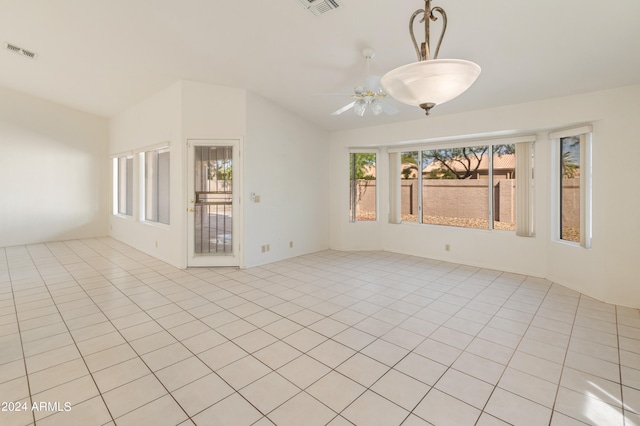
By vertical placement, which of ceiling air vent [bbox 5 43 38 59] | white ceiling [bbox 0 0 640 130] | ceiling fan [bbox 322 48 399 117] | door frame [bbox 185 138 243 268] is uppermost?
ceiling air vent [bbox 5 43 38 59]

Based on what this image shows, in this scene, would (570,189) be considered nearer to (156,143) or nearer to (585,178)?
(585,178)

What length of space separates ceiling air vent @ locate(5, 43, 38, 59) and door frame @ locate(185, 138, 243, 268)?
2.62 metres

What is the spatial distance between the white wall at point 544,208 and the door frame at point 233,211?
2.31 metres

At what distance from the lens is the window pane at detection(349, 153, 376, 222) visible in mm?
6551

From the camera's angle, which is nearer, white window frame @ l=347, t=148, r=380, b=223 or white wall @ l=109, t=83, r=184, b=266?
white wall @ l=109, t=83, r=184, b=266

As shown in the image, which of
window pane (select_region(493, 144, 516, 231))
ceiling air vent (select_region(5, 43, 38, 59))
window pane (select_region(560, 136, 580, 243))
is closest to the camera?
window pane (select_region(560, 136, 580, 243))

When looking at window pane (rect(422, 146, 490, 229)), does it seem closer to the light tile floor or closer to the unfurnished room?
the unfurnished room

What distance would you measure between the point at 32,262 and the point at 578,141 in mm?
9005

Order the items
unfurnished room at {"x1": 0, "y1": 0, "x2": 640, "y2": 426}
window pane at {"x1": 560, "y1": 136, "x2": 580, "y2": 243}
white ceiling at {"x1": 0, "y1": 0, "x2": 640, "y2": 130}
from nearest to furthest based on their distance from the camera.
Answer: unfurnished room at {"x1": 0, "y1": 0, "x2": 640, "y2": 426} → white ceiling at {"x1": 0, "y1": 0, "x2": 640, "y2": 130} → window pane at {"x1": 560, "y1": 136, "x2": 580, "y2": 243}

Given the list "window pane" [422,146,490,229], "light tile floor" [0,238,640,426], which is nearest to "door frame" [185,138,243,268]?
"light tile floor" [0,238,640,426]

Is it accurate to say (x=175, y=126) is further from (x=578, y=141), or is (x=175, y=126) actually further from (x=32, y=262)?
(x=578, y=141)

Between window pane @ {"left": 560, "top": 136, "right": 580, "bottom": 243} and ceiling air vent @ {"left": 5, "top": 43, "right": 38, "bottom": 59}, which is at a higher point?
ceiling air vent @ {"left": 5, "top": 43, "right": 38, "bottom": 59}

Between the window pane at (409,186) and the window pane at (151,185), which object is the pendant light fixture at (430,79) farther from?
the window pane at (151,185)

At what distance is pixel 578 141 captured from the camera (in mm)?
4105
